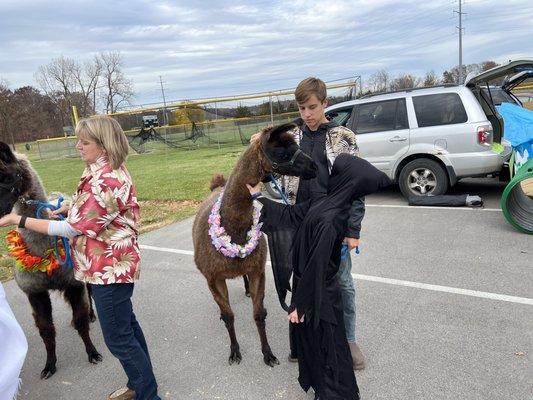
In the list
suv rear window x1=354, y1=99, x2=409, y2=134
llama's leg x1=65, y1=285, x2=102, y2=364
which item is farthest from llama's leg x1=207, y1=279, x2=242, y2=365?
suv rear window x1=354, y1=99, x2=409, y2=134

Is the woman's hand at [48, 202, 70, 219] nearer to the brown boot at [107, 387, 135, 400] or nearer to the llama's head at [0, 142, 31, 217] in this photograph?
the llama's head at [0, 142, 31, 217]

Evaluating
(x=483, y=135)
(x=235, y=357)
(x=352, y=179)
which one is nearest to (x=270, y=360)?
(x=235, y=357)

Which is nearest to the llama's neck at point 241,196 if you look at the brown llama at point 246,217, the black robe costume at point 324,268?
the brown llama at point 246,217

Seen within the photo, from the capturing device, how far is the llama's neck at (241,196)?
8.74ft

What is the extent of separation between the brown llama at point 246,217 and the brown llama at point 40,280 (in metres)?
1.11

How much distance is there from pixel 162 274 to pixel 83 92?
62863mm

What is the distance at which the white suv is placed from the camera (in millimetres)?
7078

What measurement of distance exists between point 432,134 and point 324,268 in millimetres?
5982

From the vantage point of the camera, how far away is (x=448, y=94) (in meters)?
7.34

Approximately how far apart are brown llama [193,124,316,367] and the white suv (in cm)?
511

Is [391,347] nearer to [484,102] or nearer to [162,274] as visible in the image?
[162,274]

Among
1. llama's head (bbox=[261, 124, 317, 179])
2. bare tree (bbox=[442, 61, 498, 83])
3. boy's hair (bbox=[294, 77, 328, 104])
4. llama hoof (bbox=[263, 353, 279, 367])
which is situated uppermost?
bare tree (bbox=[442, 61, 498, 83])

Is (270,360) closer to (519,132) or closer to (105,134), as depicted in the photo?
(105,134)

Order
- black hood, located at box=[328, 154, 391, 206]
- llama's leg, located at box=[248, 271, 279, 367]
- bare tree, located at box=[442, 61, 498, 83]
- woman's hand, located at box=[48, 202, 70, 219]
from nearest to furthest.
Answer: black hood, located at box=[328, 154, 391, 206] < woman's hand, located at box=[48, 202, 70, 219] < llama's leg, located at box=[248, 271, 279, 367] < bare tree, located at box=[442, 61, 498, 83]
